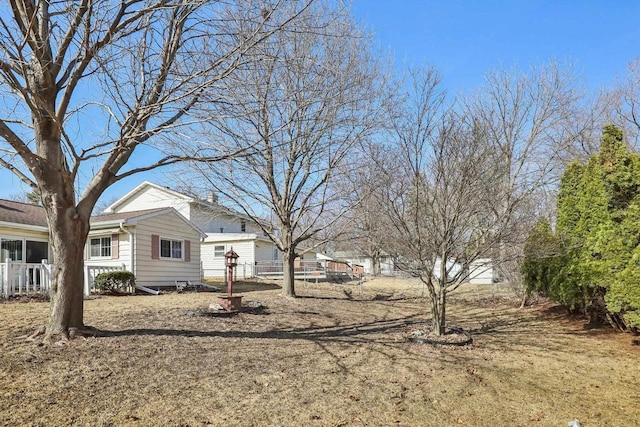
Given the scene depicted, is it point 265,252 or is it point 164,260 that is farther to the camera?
point 265,252

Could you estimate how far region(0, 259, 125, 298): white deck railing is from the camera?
10828mm

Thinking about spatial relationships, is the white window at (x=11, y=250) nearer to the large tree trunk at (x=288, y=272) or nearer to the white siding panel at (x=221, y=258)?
the large tree trunk at (x=288, y=272)

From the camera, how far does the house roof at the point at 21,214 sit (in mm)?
13566

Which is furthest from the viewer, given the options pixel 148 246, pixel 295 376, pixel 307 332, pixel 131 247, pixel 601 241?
pixel 148 246

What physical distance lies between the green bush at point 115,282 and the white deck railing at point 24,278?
23cm

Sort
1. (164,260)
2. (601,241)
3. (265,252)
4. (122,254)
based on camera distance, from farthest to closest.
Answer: (265,252)
(164,260)
(122,254)
(601,241)

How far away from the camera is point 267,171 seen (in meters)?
11.4

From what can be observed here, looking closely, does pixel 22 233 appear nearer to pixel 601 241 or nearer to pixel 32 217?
pixel 32 217

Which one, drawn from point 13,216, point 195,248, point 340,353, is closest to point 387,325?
point 340,353

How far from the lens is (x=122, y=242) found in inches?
578

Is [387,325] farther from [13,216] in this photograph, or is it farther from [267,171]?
[13,216]

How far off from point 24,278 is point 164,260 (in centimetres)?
468

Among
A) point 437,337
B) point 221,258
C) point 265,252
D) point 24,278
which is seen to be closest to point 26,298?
point 24,278

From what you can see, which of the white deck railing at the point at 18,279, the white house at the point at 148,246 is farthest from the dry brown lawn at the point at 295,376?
the white house at the point at 148,246
